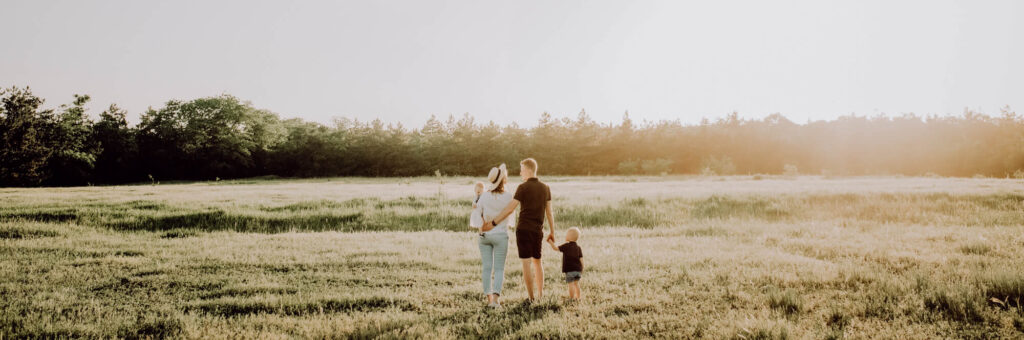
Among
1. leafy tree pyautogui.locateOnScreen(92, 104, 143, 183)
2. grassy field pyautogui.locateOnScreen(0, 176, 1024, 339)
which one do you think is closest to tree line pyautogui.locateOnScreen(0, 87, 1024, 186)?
leafy tree pyautogui.locateOnScreen(92, 104, 143, 183)

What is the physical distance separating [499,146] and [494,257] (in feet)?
219

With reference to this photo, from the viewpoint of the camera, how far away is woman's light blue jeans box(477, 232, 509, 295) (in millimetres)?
7051

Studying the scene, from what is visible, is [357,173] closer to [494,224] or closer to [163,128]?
[163,128]

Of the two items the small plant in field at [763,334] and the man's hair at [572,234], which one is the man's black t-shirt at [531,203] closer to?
the man's hair at [572,234]

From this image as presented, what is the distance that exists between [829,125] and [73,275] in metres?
89.4

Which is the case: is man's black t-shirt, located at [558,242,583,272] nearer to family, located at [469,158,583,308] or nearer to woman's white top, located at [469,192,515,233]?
family, located at [469,158,583,308]

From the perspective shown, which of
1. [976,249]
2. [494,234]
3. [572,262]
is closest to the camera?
[494,234]

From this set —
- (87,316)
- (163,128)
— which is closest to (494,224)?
(87,316)

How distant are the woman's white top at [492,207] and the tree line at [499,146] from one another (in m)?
61.3

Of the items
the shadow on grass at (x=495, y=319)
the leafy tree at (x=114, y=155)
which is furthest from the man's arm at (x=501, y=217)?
the leafy tree at (x=114, y=155)

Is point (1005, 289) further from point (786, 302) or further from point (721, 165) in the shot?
point (721, 165)

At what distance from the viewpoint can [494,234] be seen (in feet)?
23.0

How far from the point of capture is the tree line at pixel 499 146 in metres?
63.8

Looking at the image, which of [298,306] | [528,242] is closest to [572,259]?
[528,242]
